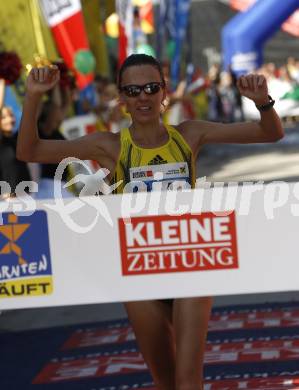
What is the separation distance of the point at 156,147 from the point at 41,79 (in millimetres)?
626

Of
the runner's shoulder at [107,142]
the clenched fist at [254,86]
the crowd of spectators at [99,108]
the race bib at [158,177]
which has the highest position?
the clenched fist at [254,86]

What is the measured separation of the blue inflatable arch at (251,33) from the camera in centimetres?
2656

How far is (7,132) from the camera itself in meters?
7.36

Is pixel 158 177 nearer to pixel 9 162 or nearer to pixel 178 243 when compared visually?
pixel 178 243

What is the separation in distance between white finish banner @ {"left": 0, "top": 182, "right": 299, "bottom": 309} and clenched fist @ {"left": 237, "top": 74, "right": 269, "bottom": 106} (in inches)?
28.0

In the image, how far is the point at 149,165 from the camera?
13.2 feet

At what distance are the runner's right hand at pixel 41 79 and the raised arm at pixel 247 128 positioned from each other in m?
0.69

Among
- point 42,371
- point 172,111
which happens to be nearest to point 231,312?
point 42,371

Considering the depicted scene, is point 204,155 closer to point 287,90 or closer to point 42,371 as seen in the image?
point 287,90

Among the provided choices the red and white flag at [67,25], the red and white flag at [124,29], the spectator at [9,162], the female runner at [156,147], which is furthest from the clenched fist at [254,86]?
the red and white flag at [124,29]

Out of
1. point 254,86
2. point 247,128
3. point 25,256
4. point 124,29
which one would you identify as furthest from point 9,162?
point 124,29

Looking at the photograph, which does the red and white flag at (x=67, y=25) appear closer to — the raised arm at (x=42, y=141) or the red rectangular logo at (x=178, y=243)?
the raised arm at (x=42, y=141)

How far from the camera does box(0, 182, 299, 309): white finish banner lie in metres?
3.14

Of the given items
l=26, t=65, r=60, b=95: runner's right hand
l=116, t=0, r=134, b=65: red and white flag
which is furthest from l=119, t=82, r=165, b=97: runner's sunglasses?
l=116, t=0, r=134, b=65: red and white flag
